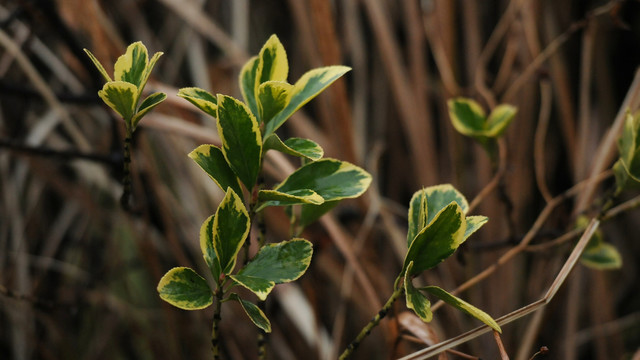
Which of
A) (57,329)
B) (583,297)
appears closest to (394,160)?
(583,297)

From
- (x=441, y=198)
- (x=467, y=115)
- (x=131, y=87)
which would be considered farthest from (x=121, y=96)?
(x=467, y=115)

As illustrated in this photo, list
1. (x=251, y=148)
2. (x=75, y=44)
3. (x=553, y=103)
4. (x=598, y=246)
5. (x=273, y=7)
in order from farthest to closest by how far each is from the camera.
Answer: (x=273, y=7), (x=553, y=103), (x=75, y=44), (x=598, y=246), (x=251, y=148)

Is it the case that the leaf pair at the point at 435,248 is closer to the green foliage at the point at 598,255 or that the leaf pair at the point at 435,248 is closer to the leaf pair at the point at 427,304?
the leaf pair at the point at 427,304

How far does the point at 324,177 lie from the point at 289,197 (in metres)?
0.07

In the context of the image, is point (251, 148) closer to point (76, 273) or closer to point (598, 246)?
point (598, 246)

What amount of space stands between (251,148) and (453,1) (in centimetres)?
63

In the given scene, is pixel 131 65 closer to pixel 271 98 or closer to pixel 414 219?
pixel 271 98

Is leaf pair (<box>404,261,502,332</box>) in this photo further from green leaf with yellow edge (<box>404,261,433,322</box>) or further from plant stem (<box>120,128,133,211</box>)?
plant stem (<box>120,128,133,211</box>)

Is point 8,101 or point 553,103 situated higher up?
point 8,101

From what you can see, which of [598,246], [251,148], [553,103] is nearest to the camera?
[251,148]

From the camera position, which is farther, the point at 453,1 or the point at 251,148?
the point at 453,1

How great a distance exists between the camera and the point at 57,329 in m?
0.84

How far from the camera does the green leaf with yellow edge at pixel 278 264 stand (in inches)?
11.8

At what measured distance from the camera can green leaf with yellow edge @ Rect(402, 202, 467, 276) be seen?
0.30 m
